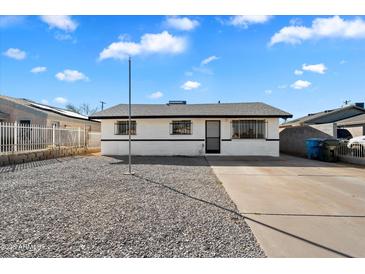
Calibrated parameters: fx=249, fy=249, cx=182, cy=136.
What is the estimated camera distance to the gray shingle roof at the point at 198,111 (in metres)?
14.9

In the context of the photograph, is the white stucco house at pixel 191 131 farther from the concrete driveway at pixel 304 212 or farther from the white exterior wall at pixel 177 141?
the concrete driveway at pixel 304 212

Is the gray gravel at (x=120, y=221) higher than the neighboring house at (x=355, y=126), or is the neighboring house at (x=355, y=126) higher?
the neighboring house at (x=355, y=126)

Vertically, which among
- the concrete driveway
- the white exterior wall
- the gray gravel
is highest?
the white exterior wall

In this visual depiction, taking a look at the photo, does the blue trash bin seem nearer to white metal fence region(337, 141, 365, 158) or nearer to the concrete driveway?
white metal fence region(337, 141, 365, 158)

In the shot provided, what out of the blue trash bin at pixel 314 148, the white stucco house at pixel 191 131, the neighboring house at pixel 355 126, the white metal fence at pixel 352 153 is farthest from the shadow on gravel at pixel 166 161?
the neighboring house at pixel 355 126

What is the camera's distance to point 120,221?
3.90 metres

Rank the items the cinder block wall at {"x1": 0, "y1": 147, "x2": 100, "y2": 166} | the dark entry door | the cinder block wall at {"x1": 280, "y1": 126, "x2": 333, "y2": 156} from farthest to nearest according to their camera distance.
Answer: the dark entry door → the cinder block wall at {"x1": 280, "y1": 126, "x2": 333, "y2": 156} → the cinder block wall at {"x1": 0, "y1": 147, "x2": 100, "y2": 166}

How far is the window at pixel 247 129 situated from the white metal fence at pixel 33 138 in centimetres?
1005

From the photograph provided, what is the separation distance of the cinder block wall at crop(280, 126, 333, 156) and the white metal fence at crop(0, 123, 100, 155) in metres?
15.0

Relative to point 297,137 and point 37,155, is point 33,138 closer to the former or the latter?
point 37,155

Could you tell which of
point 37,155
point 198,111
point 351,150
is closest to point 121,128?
point 198,111

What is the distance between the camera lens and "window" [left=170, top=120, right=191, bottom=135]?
15.6 meters

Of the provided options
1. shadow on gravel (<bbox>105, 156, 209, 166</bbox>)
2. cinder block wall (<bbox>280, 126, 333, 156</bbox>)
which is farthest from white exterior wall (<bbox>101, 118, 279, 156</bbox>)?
cinder block wall (<bbox>280, 126, 333, 156</bbox>)

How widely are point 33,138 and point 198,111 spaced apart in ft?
30.2
